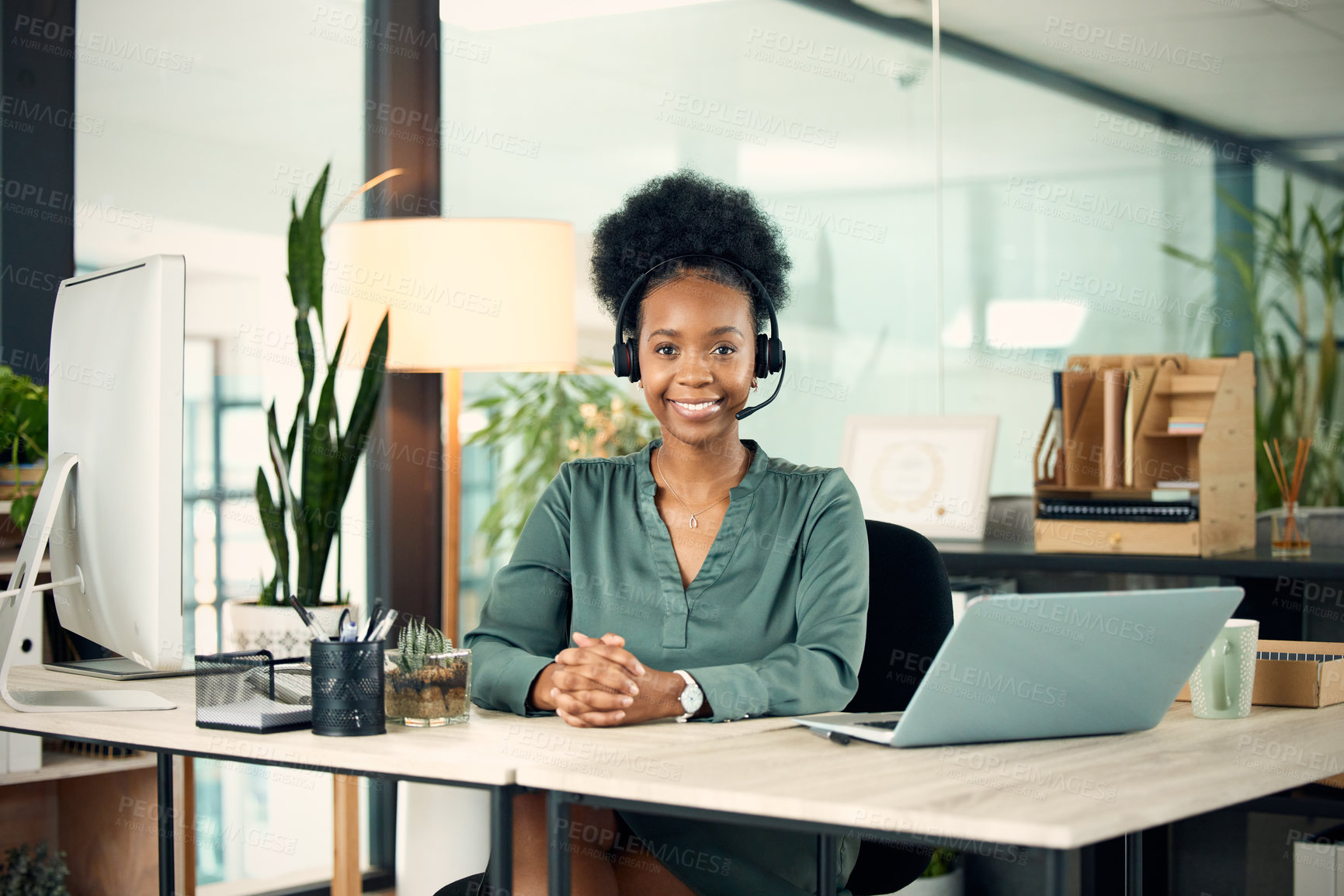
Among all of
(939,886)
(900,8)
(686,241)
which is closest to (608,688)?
(686,241)

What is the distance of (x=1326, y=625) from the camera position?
9.73 ft

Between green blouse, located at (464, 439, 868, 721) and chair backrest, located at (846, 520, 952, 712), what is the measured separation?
0.48ft

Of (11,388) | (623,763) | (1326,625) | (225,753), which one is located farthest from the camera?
(1326,625)

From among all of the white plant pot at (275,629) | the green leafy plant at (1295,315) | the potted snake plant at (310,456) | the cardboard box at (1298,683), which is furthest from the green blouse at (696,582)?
the green leafy plant at (1295,315)

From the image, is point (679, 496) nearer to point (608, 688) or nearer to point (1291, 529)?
point (608, 688)

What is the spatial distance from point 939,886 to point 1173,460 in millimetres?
1166

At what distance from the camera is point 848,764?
1.36 m

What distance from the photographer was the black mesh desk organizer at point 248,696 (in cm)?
156

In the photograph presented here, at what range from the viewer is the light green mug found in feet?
5.51

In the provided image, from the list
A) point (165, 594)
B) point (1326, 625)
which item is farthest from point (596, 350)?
point (165, 594)

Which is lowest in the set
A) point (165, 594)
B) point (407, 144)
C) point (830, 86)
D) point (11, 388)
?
point (165, 594)

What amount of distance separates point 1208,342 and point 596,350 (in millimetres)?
1928

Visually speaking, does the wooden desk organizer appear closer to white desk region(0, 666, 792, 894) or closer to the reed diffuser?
the reed diffuser

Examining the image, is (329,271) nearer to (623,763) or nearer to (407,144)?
(407,144)
